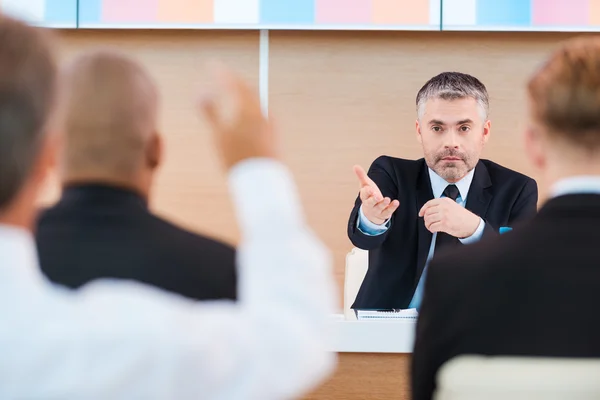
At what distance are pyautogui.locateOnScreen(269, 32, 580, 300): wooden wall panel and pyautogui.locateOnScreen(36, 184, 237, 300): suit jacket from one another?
2895 millimetres

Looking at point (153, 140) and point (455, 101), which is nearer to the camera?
point (153, 140)

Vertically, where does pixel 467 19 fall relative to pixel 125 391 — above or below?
above

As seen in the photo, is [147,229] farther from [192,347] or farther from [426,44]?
[426,44]

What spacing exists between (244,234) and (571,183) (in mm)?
581

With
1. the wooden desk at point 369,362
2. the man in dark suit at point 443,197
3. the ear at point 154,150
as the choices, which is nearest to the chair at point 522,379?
the ear at point 154,150

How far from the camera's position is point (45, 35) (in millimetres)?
670

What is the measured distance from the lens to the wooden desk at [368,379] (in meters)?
1.95

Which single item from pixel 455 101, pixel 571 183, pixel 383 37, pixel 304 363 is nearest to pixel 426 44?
pixel 383 37

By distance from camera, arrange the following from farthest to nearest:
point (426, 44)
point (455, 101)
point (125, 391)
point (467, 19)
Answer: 1. point (426, 44)
2. point (467, 19)
3. point (455, 101)
4. point (125, 391)

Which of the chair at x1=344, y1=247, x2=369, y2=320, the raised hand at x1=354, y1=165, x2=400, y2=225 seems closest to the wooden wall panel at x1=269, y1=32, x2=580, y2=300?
the chair at x1=344, y1=247, x2=369, y2=320

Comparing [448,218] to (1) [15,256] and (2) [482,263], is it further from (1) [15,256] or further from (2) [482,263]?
(1) [15,256]

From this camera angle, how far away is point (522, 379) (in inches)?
36.4

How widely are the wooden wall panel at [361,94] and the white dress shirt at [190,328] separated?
317 cm

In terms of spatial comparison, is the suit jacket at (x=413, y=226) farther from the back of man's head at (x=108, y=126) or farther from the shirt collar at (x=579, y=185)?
the back of man's head at (x=108, y=126)
